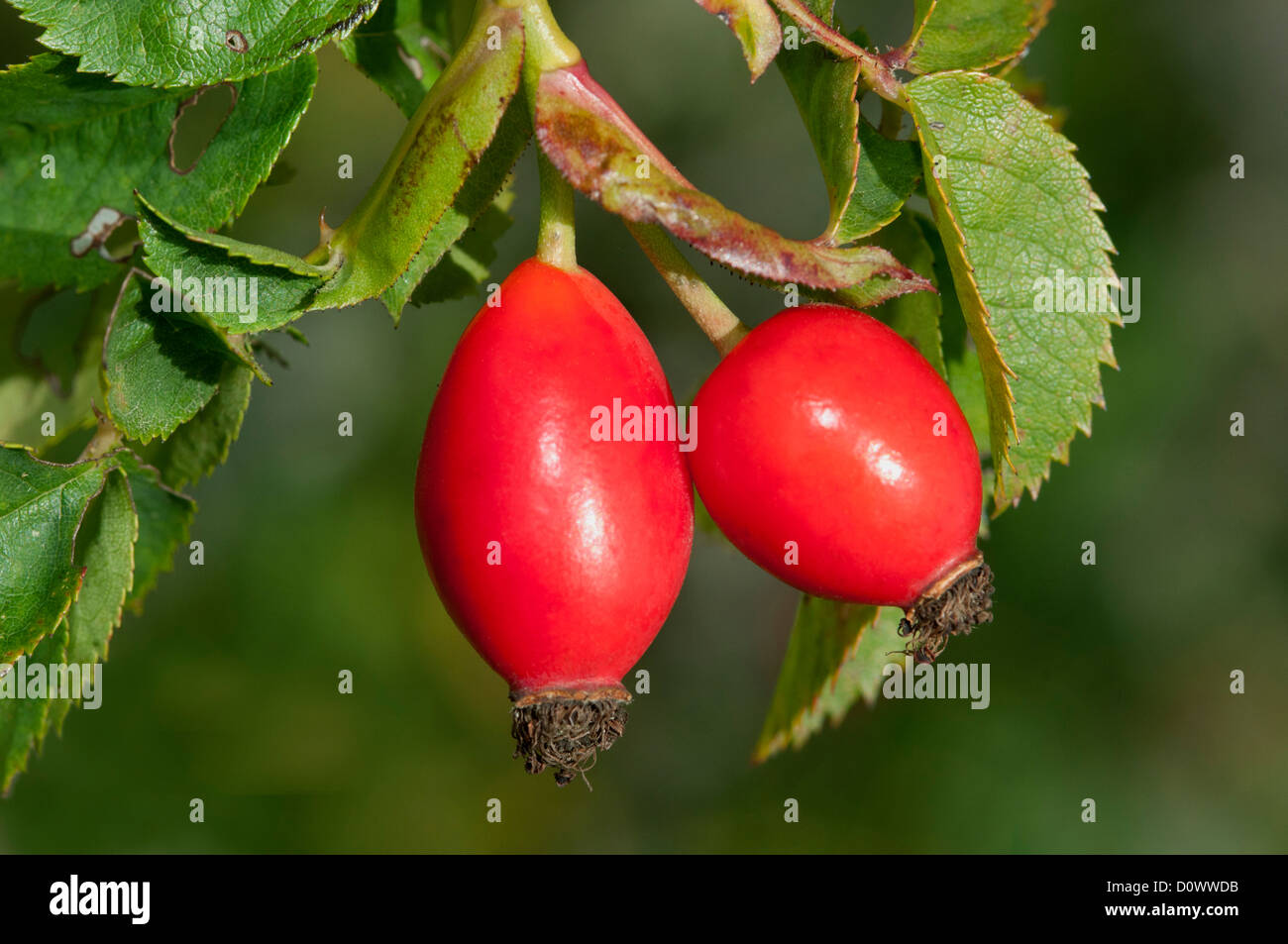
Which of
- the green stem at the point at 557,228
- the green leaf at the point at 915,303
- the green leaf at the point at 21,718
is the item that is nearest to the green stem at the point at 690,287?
the green stem at the point at 557,228

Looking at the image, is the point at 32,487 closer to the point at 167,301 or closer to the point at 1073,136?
the point at 167,301

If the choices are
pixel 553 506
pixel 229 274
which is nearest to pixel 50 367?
pixel 229 274

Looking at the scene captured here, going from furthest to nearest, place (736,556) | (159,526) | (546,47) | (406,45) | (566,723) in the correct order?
1. (736,556)
2. (159,526)
3. (406,45)
4. (566,723)
5. (546,47)

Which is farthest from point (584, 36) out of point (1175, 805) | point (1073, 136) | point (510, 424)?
point (1175, 805)

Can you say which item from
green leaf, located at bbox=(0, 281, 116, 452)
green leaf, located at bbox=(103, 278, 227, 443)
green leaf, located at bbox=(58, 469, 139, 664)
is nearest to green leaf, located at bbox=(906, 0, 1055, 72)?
green leaf, located at bbox=(103, 278, 227, 443)

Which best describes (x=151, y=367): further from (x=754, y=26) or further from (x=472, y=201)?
(x=754, y=26)
